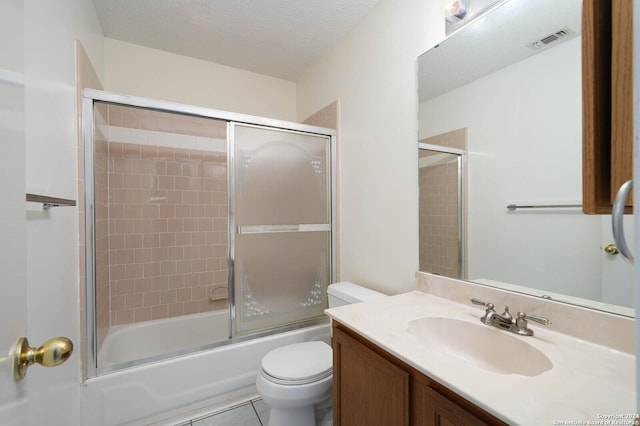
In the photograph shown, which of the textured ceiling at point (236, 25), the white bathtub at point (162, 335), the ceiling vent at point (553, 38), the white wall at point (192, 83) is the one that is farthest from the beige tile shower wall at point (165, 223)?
the ceiling vent at point (553, 38)

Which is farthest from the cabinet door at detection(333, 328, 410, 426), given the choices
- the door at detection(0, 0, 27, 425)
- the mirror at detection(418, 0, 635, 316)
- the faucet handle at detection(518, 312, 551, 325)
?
the door at detection(0, 0, 27, 425)

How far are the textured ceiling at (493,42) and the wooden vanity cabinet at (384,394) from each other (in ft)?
4.01

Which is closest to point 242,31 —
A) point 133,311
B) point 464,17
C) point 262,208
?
point 262,208

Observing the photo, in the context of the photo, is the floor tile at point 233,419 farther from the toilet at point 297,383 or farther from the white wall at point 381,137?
the white wall at point 381,137

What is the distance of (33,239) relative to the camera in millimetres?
918

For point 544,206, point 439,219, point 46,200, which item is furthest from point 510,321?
point 46,200

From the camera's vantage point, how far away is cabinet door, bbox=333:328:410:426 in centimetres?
82

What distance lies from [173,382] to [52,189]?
1.23 meters

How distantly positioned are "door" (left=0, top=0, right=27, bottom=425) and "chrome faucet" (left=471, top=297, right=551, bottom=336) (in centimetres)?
125

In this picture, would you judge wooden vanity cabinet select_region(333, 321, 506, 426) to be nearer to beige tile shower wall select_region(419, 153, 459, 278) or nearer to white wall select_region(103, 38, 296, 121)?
beige tile shower wall select_region(419, 153, 459, 278)

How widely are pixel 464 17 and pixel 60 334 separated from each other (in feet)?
7.47

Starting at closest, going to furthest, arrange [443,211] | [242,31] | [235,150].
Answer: [443,211], [235,150], [242,31]

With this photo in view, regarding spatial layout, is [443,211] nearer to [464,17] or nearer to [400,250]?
[400,250]

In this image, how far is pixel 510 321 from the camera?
0.96 meters
